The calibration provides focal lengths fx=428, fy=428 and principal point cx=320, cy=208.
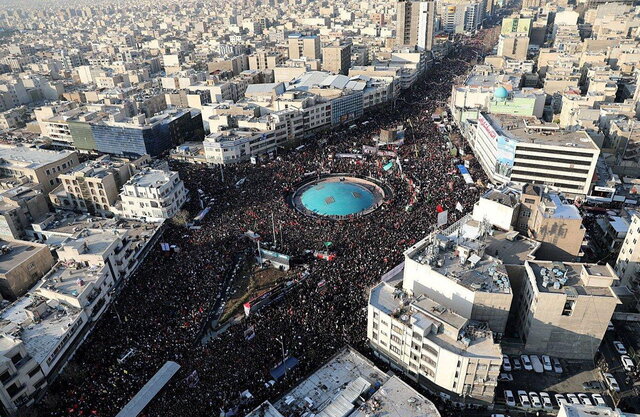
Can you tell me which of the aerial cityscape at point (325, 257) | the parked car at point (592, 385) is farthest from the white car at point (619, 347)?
the parked car at point (592, 385)

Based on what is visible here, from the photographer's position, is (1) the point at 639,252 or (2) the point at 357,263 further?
(2) the point at 357,263

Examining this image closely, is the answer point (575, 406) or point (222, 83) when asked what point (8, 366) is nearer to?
point (575, 406)

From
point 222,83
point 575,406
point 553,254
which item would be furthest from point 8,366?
point 222,83

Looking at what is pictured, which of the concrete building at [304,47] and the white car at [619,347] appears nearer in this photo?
the white car at [619,347]

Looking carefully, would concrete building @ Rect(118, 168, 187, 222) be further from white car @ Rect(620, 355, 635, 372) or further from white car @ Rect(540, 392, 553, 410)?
white car @ Rect(620, 355, 635, 372)

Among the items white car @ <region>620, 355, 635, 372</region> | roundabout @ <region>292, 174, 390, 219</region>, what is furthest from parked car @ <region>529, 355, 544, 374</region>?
roundabout @ <region>292, 174, 390, 219</region>

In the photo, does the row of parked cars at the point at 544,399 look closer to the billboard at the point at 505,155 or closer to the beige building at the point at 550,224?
the beige building at the point at 550,224
